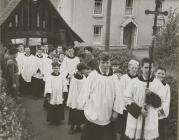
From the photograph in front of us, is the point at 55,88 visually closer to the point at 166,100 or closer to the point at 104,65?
the point at 104,65

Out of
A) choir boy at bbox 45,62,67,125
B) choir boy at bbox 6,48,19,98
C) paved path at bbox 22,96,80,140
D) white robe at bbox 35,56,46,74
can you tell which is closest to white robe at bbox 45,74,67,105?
choir boy at bbox 45,62,67,125

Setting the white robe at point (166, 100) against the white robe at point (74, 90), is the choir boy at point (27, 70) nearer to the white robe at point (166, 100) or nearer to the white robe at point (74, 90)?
the white robe at point (74, 90)

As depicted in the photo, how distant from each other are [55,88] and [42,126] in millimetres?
693

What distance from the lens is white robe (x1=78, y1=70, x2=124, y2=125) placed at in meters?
4.57

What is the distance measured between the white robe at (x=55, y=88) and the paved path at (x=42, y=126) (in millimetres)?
375

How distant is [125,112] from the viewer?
5.09m

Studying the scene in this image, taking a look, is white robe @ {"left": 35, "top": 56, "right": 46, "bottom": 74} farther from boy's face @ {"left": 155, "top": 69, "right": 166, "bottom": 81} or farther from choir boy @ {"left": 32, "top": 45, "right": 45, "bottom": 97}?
boy's face @ {"left": 155, "top": 69, "right": 166, "bottom": 81}

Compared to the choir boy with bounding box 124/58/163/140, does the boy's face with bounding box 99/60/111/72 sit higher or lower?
higher

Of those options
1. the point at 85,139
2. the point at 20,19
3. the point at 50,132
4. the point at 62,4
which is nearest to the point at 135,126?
the point at 85,139

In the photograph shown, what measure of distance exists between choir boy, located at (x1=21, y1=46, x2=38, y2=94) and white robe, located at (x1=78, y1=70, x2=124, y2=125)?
3.34 metres

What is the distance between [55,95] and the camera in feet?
21.4

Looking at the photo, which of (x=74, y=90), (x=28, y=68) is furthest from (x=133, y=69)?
(x=28, y=68)

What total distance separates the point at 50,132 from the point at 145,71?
82.9 inches

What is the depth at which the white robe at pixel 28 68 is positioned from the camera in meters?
7.87
